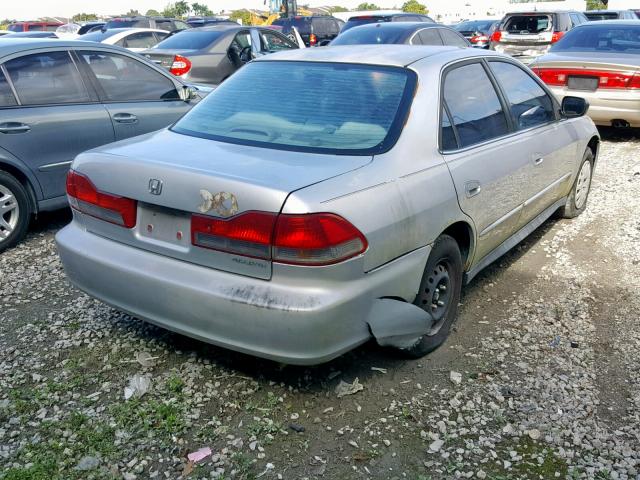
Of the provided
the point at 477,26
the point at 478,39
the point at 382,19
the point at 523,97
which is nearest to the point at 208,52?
the point at 382,19

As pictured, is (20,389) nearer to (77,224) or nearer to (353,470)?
(77,224)

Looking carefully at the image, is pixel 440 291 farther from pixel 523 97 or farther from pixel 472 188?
pixel 523 97

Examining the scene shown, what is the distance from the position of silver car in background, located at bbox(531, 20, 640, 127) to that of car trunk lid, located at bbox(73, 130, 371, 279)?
6.56 m

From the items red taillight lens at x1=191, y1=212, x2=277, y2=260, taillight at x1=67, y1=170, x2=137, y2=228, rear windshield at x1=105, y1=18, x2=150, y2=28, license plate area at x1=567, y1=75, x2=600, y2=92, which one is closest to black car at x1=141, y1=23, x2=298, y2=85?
license plate area at x1=567, y1=75, x2=600, y2=92

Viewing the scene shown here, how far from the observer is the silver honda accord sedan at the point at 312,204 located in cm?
289

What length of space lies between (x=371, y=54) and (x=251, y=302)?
1.87 metres

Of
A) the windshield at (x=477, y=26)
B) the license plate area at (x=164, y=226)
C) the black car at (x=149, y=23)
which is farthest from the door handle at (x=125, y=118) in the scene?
the windshield at (x=477, y=26)

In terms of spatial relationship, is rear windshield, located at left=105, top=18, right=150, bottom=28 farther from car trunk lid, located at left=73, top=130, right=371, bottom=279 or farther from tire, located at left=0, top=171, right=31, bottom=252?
car trunk lid, located at left=73, top=130, right=371, bottom=279

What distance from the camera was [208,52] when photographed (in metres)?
11.3

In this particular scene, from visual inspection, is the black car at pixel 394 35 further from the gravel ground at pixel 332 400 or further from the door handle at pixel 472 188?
the door handle at pixel 472 188

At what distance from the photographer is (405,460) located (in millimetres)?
2916

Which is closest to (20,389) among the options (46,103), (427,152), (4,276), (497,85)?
(4,276)

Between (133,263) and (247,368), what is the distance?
84cm

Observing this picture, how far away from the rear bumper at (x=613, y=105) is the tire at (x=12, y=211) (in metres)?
6.62
